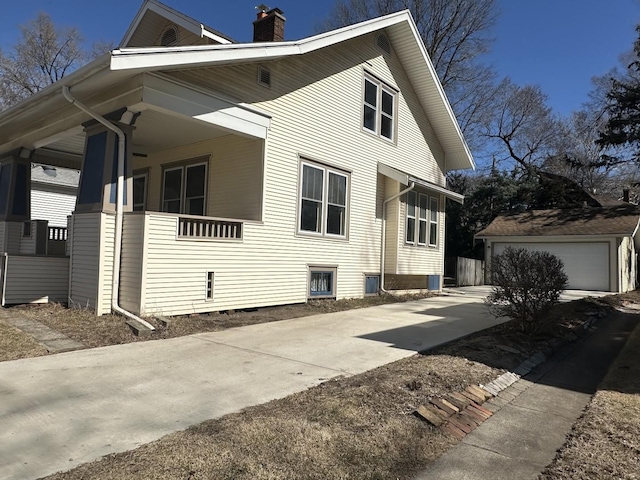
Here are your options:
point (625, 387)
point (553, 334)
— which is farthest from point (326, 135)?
point (625, 387)

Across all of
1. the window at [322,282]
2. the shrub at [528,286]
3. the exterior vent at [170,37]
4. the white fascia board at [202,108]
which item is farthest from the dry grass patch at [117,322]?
the exterior vent at [170,37]

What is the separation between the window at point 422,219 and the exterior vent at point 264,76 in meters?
6.36

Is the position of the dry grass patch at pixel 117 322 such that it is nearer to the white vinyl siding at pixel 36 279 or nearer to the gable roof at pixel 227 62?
the white vinyl siding at pixel 36 279

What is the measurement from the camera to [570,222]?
2305 centimetres

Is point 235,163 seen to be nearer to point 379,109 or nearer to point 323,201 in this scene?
point 323,201

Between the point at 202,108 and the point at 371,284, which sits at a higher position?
the point at 202,108

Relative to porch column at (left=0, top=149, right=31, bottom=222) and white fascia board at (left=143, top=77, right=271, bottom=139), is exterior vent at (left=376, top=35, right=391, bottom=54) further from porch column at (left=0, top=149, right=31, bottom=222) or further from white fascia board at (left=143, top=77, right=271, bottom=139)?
porch column at (left=0, top=149, right=31, bottom=222)

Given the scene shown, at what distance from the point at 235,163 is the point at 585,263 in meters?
18.7

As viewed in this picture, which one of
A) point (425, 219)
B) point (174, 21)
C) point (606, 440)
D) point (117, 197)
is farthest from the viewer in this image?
point (425, 219)

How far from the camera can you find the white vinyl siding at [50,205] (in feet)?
63.7

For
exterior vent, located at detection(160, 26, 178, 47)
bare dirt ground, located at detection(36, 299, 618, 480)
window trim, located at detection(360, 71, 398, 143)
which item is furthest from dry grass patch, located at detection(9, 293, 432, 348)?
exterior vent, located at detection(160, 26, 178, 47)

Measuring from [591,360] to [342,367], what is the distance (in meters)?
4.22

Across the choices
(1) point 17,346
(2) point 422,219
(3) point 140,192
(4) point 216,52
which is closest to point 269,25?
(4) point 216,52

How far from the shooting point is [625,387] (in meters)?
5.29
